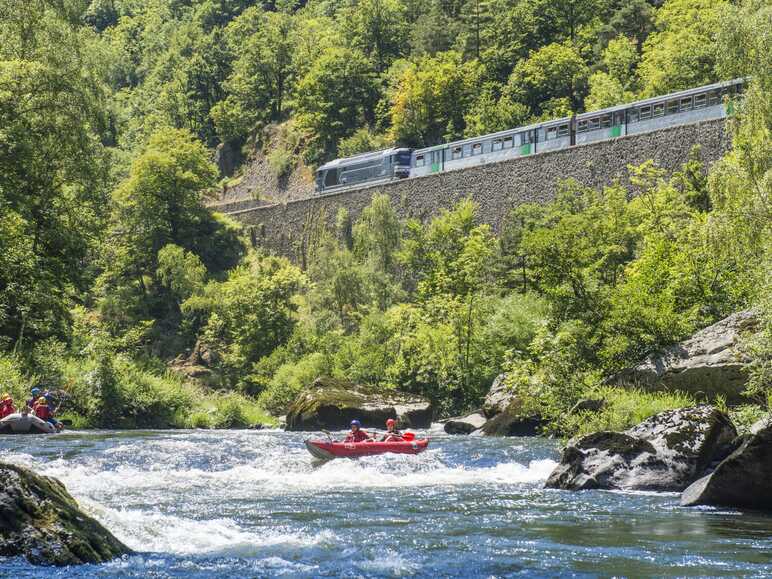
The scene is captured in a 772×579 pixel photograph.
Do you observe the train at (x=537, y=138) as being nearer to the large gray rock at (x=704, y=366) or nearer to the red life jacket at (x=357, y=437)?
the large gray rock at (x=704, y=366)

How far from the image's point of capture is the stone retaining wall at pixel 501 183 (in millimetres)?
42875

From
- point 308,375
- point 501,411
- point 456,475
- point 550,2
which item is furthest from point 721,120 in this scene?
point 550,2

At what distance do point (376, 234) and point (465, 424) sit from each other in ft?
73.8

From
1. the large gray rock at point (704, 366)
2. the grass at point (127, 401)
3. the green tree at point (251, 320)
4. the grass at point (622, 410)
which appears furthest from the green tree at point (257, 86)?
the grass at point (622, 410)

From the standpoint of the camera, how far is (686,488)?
17250mm

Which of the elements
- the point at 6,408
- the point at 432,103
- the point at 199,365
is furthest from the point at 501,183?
the point at 432,103

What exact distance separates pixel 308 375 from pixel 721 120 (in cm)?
1922

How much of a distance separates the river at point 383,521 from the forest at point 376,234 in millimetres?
3862

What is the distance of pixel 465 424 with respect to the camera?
1318 inches

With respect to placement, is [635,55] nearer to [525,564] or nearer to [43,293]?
[43,293]

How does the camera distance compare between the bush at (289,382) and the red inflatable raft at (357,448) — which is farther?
the bush at (289,382)

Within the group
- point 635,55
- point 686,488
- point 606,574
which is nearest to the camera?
point 606,574

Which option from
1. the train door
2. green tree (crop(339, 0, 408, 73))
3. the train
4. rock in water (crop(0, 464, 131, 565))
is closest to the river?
rock in water (crop(0, 464, 131, 565))

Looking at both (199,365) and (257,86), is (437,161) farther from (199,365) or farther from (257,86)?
(257,86)
